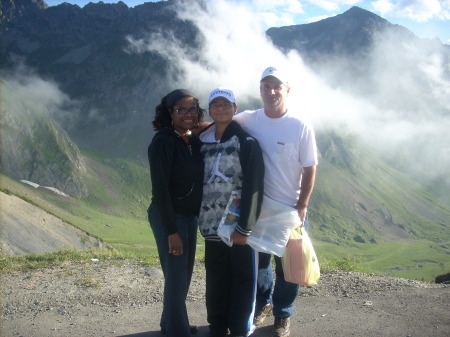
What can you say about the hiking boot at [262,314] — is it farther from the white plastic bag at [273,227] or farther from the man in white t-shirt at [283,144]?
the white plastic bag at [273,227]

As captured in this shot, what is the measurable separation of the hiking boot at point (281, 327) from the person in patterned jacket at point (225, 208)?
552mm

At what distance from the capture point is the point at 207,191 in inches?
237

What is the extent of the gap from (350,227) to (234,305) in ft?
511

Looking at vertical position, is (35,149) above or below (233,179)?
below

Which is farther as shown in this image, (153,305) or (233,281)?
(153,305)

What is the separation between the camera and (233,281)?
627 cm

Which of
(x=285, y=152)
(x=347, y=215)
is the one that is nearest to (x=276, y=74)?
(x=285, y=152)

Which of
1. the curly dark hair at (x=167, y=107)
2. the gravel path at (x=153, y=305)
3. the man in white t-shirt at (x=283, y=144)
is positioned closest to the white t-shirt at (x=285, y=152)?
the man in white t-shirt at (x=283, y=144)

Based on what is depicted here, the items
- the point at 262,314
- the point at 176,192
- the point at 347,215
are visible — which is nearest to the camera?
the point at 176,192

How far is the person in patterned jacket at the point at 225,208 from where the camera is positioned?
584 cm

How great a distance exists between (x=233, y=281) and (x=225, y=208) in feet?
3.94

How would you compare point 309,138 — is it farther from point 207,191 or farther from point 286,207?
point 207,191

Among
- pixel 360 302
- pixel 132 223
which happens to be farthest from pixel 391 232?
pixel 360 302

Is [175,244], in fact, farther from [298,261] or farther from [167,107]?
[167,107]
